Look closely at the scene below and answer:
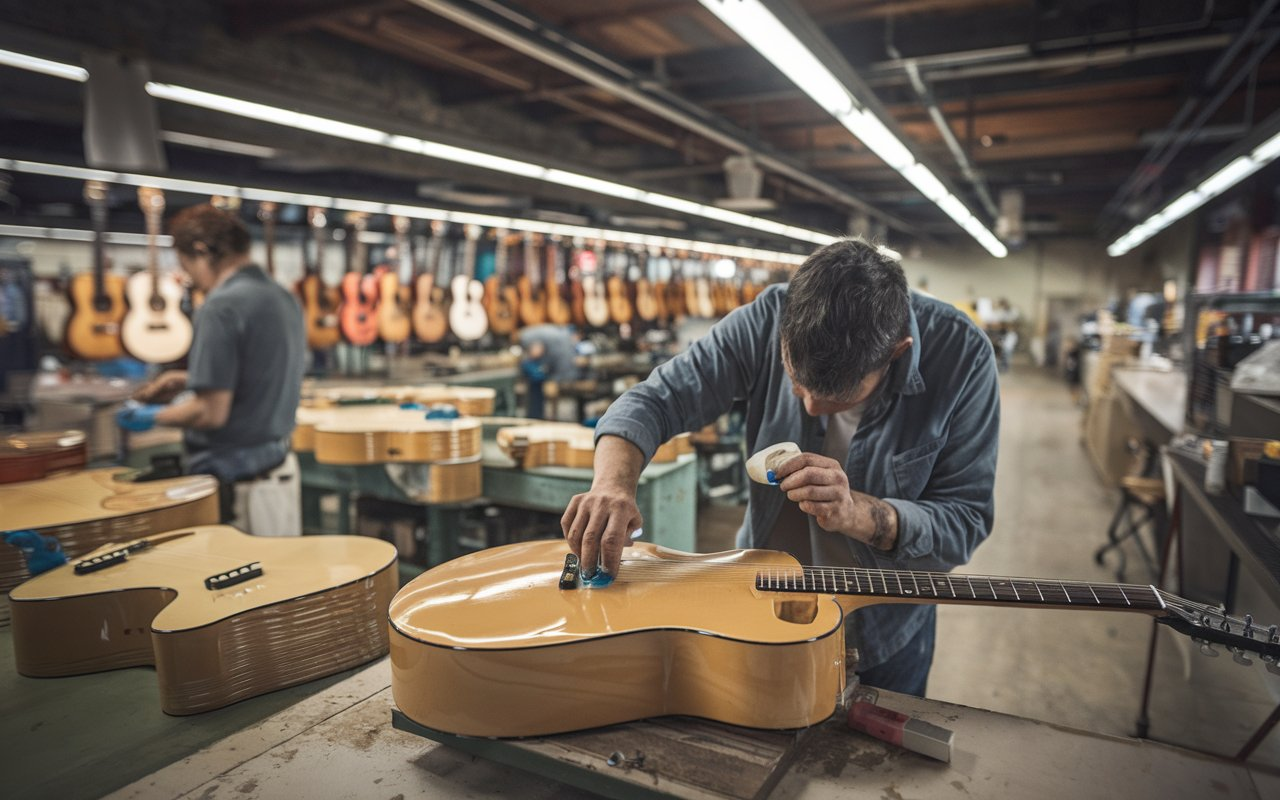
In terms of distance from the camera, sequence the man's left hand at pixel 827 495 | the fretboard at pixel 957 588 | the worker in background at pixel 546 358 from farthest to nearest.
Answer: the worker in background at pixel 546 358, the man's left hand at pixel 827 495, the fretboard at pixel 957 588

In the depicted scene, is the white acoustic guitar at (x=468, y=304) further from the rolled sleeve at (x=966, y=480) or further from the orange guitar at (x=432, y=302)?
the rolled sleeve at (x=966, y=480)

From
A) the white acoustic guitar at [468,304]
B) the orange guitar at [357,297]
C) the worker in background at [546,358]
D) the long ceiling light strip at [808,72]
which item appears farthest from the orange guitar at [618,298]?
the long ceiling light strip at [808,72]

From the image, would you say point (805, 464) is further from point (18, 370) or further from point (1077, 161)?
point (18, 370)

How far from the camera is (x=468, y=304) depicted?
337 inches

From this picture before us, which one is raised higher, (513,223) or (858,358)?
(513,223)

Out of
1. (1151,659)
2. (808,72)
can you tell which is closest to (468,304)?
(808,72)

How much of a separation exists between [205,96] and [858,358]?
3085 millimetres

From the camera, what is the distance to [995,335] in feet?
63.7

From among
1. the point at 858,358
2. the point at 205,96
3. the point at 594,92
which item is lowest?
the point at 858,358

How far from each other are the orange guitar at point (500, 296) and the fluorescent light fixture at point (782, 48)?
5.87 metres

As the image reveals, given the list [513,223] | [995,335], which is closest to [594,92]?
[513,223]

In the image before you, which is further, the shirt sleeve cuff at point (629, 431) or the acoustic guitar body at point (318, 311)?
the acoustic guitar body at point (318, 311)

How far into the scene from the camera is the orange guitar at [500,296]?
8.97m

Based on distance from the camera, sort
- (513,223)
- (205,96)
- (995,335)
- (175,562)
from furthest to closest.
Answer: (995,335), (513,223), (205,96), (175,562)
